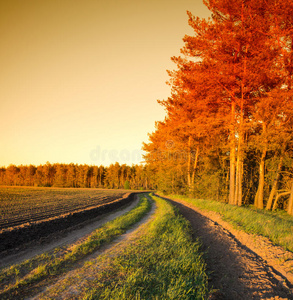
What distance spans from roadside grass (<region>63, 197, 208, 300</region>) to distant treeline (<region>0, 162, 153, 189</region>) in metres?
84.8

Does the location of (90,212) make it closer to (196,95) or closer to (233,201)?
(233,201)

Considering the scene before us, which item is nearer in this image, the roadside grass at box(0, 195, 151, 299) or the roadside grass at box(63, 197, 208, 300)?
the roadside grass at box(63, 197, 208, 300)

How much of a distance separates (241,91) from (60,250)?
48.6ft

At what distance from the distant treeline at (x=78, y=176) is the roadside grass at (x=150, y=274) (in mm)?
84786

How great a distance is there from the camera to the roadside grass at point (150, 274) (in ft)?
11.6

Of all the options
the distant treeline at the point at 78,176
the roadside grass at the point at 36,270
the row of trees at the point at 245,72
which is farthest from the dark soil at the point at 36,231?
the distant treeline at the point at 78,176

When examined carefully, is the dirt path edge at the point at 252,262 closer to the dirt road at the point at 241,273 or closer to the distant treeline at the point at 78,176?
the dirt road at the point at 241,273

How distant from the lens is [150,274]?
415cm

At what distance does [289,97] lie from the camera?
1302 cm

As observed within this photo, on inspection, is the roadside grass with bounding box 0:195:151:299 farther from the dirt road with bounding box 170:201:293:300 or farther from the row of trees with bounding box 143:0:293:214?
the row of trees with bounding box 143:0:293:214

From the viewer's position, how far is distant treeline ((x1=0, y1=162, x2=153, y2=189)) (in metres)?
98.6

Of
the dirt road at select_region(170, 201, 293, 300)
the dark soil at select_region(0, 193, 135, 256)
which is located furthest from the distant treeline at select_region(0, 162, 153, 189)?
the dirt road at select_region(170, 201, 293, 300)

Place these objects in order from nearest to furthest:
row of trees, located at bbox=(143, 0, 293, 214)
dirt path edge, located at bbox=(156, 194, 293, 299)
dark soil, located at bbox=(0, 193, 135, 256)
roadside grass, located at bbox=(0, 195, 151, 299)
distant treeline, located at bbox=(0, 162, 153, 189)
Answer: dirt path edge, located at bbox=(156, 194, 293, 299) < roadside grass, located at bbox=(0, 195, 151, 299) < dark soil, located at bbox=(0, 193, 135, 256) < row of trees, located at bbox=(143, 0, 293, 214) < distant treeline, located at bbox=(0, 162, 153, 189)

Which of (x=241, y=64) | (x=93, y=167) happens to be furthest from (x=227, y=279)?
(x=93, y=167)
